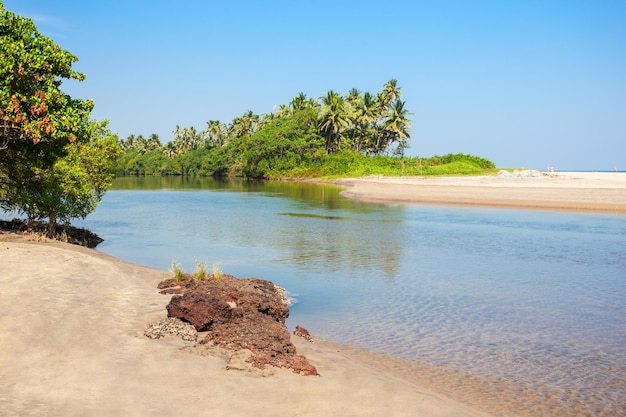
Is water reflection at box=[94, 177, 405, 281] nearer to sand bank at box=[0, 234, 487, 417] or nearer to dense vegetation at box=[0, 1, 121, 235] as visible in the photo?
dense vegetation at box=[0, 1, 121, 235]

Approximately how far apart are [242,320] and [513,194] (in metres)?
54.4

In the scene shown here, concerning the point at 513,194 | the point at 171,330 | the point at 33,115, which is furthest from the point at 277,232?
the point at 513,194

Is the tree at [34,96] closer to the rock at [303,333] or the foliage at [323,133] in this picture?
the rock at [303,333]

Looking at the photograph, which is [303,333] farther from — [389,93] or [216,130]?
[216,130]

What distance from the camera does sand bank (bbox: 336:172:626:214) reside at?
175 ft

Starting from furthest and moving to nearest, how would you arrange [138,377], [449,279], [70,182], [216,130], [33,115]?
[216,130]
[70,182]
[449,279]
[33,115]
[138,377]

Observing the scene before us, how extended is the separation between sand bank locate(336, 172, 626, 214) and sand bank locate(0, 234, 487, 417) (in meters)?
48.6

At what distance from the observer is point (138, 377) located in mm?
8633

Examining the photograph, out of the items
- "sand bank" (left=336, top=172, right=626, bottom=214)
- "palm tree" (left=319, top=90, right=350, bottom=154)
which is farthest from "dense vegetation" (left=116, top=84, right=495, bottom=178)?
"sand bank" (left=336, top=172, right=626, bottom=214)

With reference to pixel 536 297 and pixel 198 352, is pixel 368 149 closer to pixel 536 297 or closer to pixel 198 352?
pixel 536 297

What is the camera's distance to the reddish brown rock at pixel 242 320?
387 inches

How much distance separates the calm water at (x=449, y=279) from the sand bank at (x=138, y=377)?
2.75 metres

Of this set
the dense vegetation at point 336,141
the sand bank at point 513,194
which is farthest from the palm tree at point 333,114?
the sand bank at point 513,194

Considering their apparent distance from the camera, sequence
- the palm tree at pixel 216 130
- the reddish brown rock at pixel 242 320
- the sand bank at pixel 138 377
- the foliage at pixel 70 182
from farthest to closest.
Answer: the palm tree at pixel 216 130 → the foliage at pixel 70 182 → the reddish brown rock at pixel 242 320 → the sand bank at pixel 138 377
